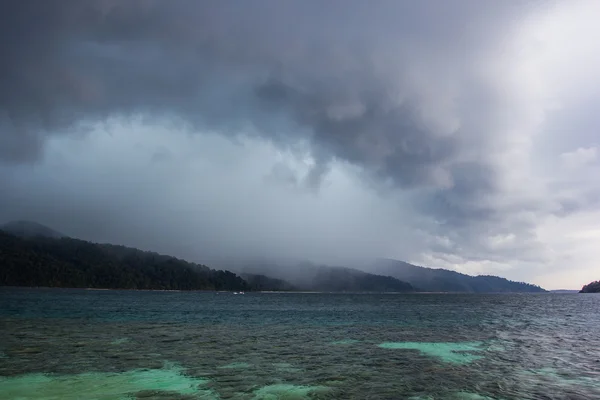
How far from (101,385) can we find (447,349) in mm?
28979

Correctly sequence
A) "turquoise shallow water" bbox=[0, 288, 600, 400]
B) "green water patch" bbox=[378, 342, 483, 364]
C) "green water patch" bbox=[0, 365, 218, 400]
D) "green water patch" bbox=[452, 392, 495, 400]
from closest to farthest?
"green water patch" bbox=[0, 365, 218, 400], "green water patch" bbox=[452, 392, 495, 400], "turquoise shallow water" bbox=[0, 288, 600, 400], "green water patch" bbox=[378, 342, 483, 364]

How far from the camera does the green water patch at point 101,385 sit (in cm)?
1944

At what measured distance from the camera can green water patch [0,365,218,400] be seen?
19438 millimetres

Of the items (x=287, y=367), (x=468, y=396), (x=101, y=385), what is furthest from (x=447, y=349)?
(x=101, y=385)

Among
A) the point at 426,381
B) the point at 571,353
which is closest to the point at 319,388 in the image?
the point at 426,381

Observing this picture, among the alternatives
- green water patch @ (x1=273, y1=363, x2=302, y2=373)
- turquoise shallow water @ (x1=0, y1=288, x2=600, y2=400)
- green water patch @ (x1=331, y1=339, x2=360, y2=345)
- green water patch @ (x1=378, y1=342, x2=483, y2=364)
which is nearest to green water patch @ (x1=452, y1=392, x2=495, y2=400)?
turquoise shallow water @ (x1=0, y1=288, x2=600, y2=400)

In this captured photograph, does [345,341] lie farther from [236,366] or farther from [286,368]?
[236,366]

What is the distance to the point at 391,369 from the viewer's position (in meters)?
26.8

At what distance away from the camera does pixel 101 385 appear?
21.4 metres

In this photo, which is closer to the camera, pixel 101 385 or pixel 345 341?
pixel 101 385

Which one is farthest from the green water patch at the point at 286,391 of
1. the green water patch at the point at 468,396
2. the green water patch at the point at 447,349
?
the green water patch at the point at 447,349

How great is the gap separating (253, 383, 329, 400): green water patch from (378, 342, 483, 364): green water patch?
1417cm

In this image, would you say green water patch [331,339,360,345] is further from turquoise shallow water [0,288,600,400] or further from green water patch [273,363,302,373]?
green water patch [273,363,302,373]

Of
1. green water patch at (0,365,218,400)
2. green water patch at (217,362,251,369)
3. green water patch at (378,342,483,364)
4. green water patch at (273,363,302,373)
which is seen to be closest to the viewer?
green water patch at (0,365,218,400)
